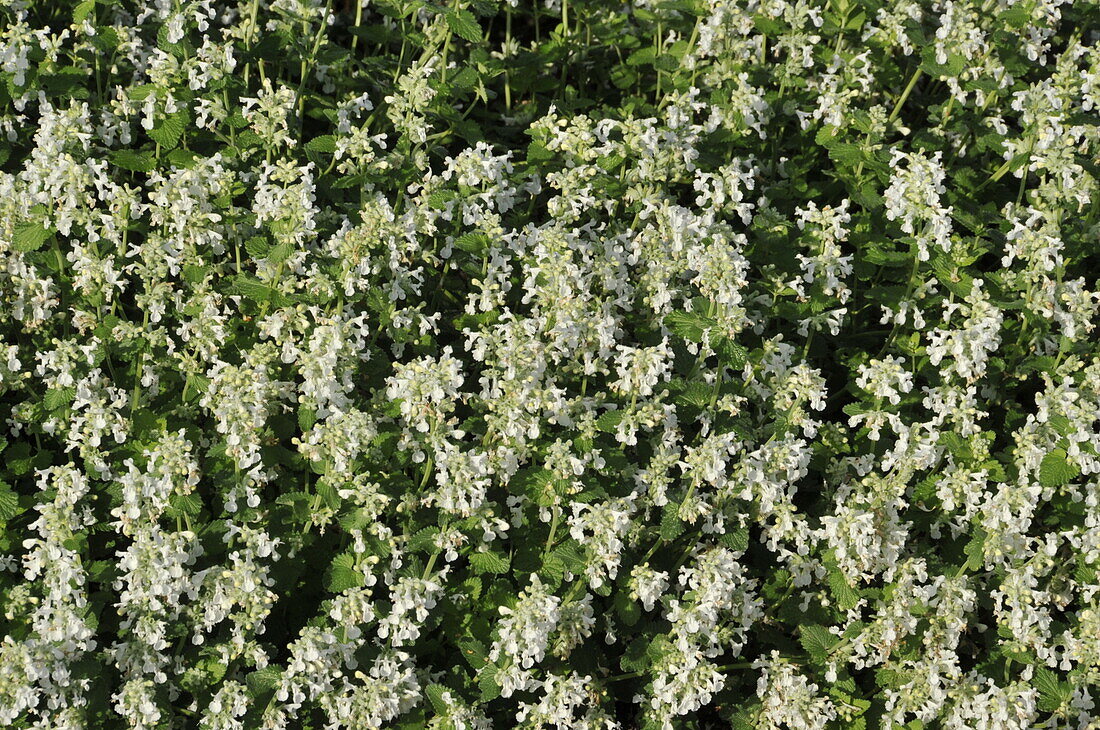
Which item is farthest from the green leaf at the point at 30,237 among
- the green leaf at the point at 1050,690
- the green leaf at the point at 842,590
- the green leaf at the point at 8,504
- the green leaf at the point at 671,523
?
the green leaf at the point at 1050,690

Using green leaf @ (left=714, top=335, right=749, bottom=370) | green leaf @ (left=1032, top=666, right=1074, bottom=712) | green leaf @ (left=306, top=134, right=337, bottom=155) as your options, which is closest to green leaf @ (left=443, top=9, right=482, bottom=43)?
green leaf @ (left=306, top=134, right=337, bottom=155)

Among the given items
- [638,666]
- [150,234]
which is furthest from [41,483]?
[638,666]

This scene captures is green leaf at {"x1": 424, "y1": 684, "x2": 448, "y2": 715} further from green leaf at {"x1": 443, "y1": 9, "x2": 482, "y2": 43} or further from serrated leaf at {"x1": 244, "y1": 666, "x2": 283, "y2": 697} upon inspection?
green leaf at {"x1": 443, "y1": 9, "x2": 482, "y2": 43}

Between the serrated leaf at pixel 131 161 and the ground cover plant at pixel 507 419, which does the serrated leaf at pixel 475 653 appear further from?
the serrated leaf at pixel 131 161

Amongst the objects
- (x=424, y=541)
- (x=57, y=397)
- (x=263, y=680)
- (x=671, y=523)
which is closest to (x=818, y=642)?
(x=671, y=523)

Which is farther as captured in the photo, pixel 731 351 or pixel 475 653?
pixel 731 351

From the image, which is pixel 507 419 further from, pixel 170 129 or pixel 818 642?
pixel 170 129
